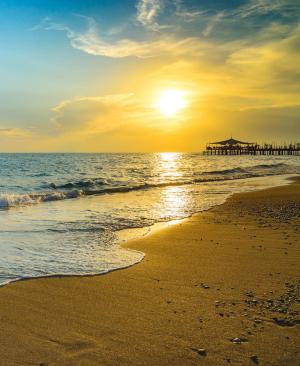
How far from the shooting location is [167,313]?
475cm

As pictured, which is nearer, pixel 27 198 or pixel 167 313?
pixel 167 313

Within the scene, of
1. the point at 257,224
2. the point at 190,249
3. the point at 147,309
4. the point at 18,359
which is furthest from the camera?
the point at 257,224

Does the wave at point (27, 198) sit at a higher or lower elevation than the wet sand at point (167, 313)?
higher

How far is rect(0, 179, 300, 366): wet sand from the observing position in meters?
3.80

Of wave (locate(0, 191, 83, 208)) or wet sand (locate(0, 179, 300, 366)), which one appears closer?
wet sand (locate(0, 179, 300, 366))

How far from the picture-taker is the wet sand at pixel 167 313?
12.5ft

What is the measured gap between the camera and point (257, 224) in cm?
1141

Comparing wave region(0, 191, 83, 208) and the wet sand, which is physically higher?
wave region(0, 191, 83, 208)

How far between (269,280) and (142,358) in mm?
2908

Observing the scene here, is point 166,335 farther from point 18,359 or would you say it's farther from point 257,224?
point 257,224

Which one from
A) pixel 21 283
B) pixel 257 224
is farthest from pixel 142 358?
pixel 257 224

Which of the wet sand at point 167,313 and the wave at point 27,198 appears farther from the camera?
the wave at point 27,198

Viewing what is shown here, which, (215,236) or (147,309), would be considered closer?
(147,309)

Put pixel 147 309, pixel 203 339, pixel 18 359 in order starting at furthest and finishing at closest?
pixel 147 309, pixel 203 339, pixel 18 359
